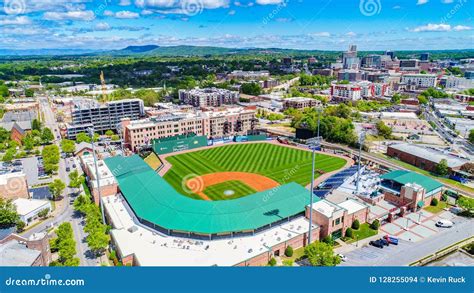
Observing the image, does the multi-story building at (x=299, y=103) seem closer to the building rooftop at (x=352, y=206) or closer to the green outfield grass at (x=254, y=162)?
the green outfield grass at (x=254, y=162)

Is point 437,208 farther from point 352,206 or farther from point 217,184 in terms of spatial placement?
point 217,184

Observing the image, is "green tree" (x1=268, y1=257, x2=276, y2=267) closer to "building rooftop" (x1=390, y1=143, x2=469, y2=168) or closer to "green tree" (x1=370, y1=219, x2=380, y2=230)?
"green tree" (x1=370, y1=219, x2=380, y2=230)

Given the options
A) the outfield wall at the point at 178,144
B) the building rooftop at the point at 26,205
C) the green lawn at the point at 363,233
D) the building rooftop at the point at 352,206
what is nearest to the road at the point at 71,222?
the building rooftop at the point at 26,205

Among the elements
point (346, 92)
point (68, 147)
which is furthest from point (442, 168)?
point (346, 92)

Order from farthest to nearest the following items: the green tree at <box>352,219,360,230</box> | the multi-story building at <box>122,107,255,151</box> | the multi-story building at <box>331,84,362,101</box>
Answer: the multi-story building at <box>331,84,362,101</box>, the multi-story building at <box>122,107,255,151</box>, the green tree at <box>352,219,360,230</box>

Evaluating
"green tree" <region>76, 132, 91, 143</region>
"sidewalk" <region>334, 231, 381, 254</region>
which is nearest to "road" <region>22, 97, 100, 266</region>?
"green tree" <region>76, 132, 91, 143</region>
